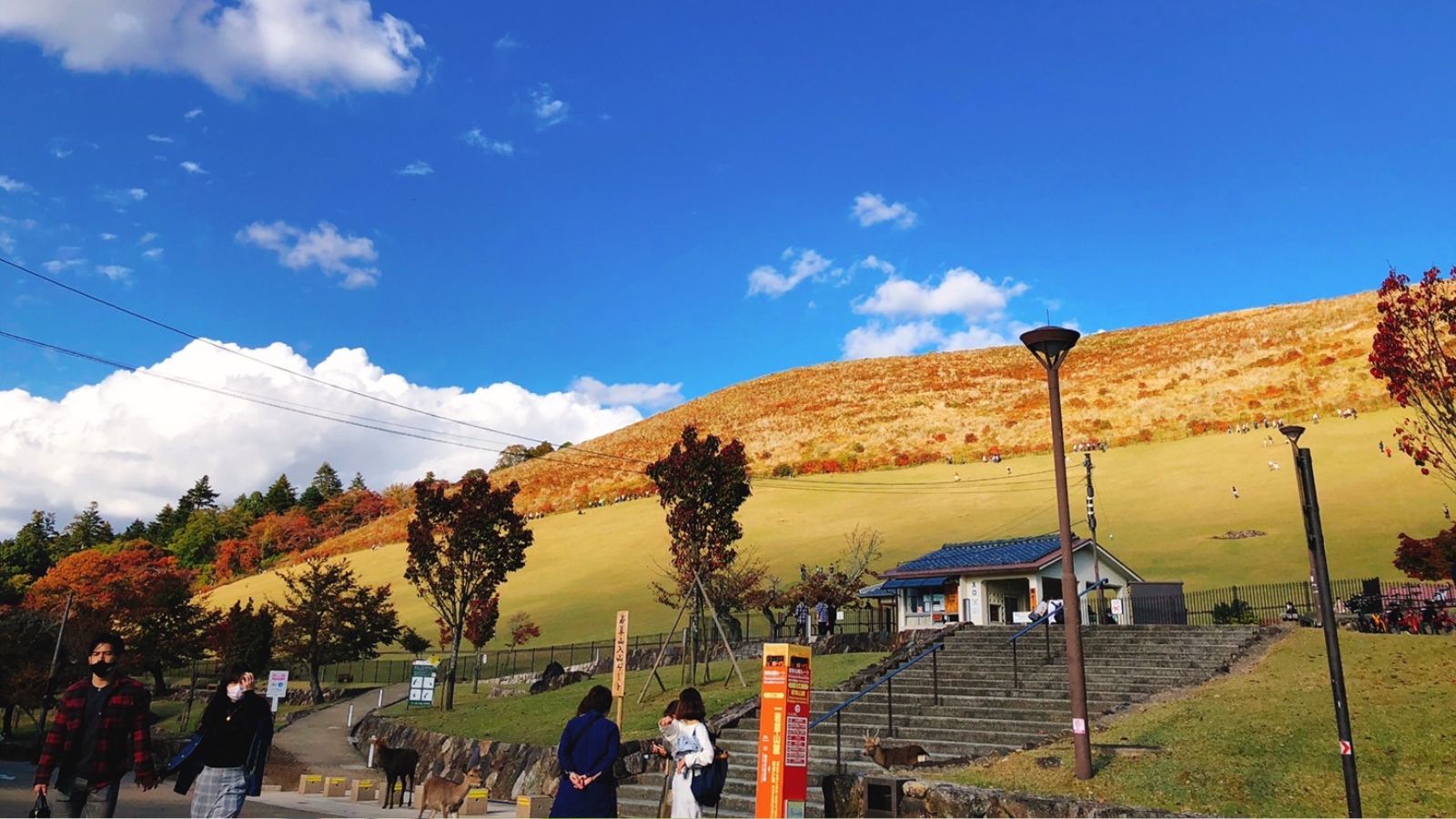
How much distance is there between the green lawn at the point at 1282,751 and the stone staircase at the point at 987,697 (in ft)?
3.99

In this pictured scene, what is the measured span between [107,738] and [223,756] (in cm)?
84

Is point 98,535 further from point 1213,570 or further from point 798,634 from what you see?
point 1213,570

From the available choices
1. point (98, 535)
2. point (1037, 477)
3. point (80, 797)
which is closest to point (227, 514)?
point (98, 535)

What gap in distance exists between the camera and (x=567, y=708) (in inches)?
939

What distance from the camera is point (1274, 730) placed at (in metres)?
13.2

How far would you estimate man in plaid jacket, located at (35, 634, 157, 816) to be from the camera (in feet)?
22.7

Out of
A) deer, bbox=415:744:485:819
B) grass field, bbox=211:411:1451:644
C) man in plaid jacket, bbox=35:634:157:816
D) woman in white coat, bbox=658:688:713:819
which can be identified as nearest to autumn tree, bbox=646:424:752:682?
deer, bbox=415:744:485:819

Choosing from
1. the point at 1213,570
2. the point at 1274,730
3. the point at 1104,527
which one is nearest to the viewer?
the point at 1274,730

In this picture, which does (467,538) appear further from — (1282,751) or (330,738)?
(1282,751)

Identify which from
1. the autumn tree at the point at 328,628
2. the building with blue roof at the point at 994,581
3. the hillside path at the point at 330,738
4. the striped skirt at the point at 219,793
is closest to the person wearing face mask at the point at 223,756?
the striped skirt at the point at 219,793

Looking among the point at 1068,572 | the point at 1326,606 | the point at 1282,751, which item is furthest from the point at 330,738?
the point at 1326,606

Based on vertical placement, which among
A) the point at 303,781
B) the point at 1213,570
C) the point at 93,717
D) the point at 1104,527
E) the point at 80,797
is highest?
the point at 1104,527

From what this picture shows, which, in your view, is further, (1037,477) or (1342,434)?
(1037,477)

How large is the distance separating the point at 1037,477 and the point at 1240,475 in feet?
41.7
